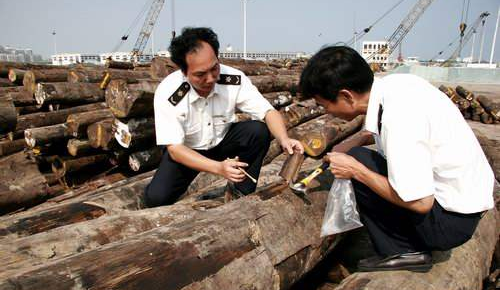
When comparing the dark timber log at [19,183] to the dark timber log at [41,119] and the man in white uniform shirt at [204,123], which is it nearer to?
the dark timber log at [41,119]

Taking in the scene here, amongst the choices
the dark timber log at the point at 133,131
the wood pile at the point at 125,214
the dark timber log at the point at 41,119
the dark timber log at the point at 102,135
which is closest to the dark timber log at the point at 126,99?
the wood pile at the point at 125,214

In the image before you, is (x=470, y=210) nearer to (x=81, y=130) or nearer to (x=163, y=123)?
(x=163, y=123)

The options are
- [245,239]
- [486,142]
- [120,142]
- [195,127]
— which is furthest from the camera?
[486,142]

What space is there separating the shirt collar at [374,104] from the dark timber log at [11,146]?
552 centimetres

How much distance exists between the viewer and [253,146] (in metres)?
3.54

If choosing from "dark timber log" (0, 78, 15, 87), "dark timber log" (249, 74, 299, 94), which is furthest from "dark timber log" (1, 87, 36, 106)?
"dark timber log" (249, 74, 299, 94)

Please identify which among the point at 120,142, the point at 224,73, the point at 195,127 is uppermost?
the point at 224,73

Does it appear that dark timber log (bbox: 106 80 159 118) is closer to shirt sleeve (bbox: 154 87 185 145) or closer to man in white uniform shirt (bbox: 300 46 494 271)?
shirt sleeve (bbox: 154 87 185 145)

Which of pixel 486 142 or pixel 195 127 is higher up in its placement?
pixel 195 127

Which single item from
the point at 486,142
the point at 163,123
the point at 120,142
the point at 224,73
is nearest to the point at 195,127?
the point at 163,123

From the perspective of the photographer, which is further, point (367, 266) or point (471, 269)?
point (471, 269)

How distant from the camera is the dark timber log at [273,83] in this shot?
754 cm

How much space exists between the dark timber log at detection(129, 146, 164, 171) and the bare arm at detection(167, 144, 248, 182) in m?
1.77

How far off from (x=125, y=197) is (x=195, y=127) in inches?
38.5
